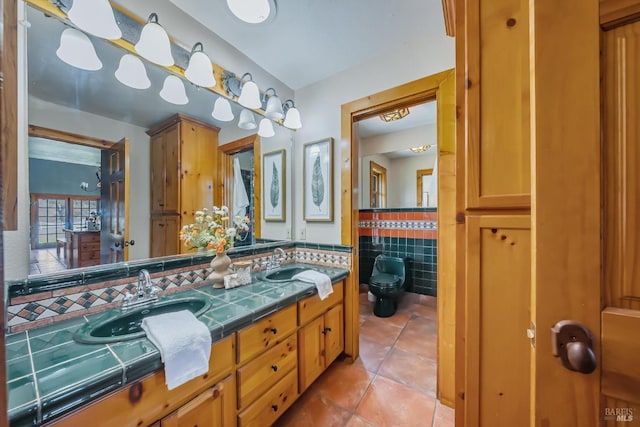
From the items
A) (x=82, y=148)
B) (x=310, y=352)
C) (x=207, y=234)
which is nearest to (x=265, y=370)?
(x=310, y=352)

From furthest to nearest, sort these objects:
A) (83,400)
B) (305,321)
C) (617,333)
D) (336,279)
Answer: (336,279) → (305,321) → (83,400) → (617,333)

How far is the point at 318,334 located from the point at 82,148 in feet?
5.42

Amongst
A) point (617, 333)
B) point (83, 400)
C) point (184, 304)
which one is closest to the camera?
point (617, 333)

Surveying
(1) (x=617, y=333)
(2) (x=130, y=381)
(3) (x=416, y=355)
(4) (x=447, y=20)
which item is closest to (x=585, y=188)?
(1) (x=617, y=333)

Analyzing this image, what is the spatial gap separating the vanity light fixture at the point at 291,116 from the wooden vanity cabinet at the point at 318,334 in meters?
1.44

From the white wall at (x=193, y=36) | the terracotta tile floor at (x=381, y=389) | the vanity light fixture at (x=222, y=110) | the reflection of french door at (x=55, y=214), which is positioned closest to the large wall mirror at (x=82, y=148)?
the reflection of french door at (x=55, y=214)

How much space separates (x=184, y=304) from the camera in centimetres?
117

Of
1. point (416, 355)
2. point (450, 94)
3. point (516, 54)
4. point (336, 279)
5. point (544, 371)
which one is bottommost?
point (416, 355)

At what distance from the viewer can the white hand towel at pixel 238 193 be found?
1.79 metres

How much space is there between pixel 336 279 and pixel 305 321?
386mm

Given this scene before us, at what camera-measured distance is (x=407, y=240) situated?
10.0ft

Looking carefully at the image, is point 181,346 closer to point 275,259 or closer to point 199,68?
point 275,259

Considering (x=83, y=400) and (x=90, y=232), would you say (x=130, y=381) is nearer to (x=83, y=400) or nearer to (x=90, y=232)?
(x=83, y=400)

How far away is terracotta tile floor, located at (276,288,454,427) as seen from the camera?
1340 mm
